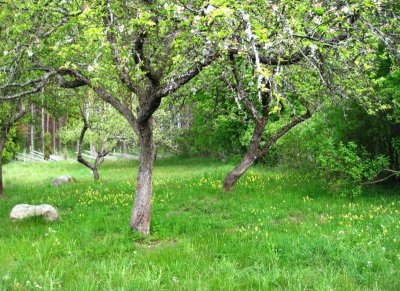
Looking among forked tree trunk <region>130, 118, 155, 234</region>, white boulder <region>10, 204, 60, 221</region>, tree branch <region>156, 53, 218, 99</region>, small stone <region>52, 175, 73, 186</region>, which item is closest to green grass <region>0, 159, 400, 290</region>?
white boulder <region>10, 204, 60, 221</region>

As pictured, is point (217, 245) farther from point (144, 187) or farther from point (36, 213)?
point (36, 213)

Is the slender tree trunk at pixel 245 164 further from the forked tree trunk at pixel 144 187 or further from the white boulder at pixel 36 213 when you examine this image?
the white boulder at pixel 36 213

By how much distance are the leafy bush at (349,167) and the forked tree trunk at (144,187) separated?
20.8 ft

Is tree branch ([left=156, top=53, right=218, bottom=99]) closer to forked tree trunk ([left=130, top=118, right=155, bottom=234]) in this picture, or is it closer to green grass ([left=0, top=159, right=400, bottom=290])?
forked tree trunk ([left=130, top=118, right=155, bottom=234])

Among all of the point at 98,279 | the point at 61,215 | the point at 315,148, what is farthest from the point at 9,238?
the point at 315,148

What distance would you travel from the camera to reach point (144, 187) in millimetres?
10375

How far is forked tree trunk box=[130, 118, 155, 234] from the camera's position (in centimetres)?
1018

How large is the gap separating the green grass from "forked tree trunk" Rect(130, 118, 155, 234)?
1.16 ft

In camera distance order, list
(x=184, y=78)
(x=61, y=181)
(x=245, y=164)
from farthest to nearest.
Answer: (x=61, y=181) < (x=245, y=164) < (x=184, y=78)

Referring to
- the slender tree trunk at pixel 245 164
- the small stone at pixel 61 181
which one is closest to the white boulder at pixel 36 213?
the slender tree trunk at pixel 245 164

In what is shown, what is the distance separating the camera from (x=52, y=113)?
19328 mm

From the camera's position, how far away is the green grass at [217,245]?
691 cm

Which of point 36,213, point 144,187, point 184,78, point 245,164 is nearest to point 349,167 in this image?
point 245,164

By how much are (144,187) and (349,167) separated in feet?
23.5
